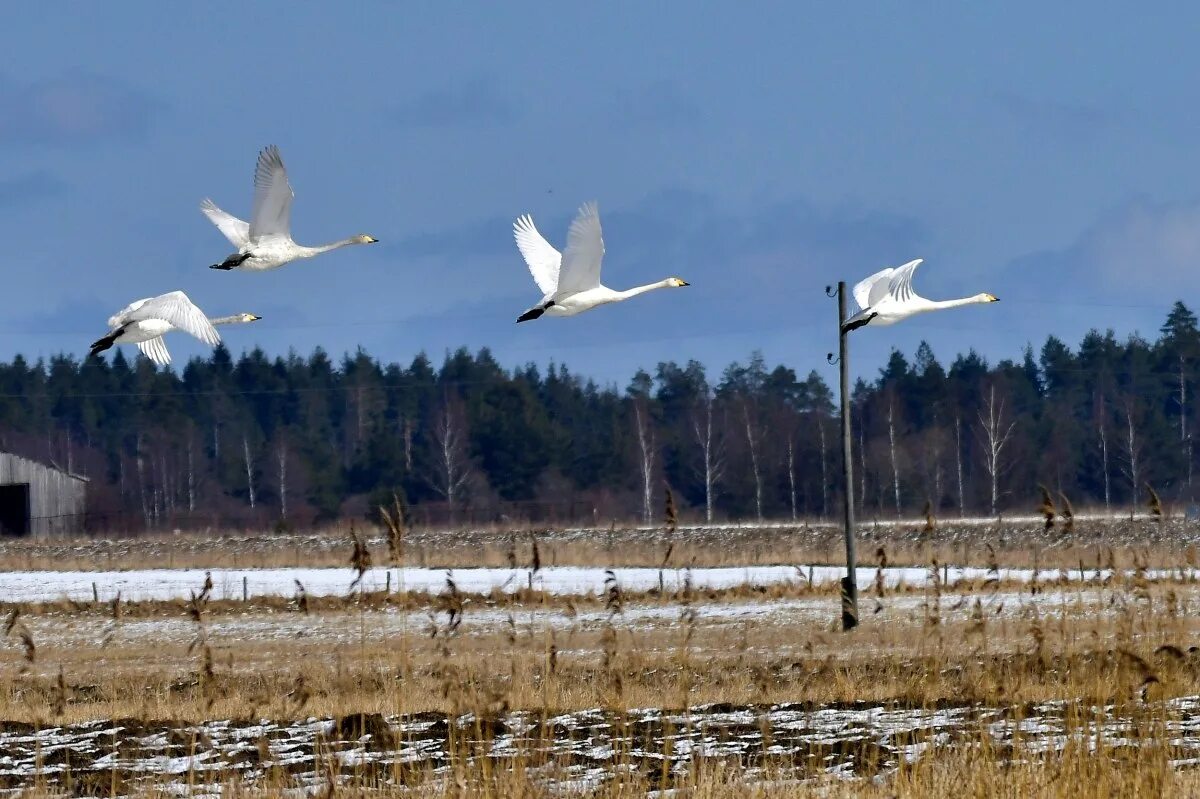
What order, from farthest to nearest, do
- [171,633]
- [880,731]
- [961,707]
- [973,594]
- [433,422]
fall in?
1. [433,422]
2. [973,594]
3. [171,633]
4. [961,707]
5. [880,731]

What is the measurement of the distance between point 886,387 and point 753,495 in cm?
1453

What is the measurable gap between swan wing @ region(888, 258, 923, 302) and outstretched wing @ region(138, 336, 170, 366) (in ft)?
21.5

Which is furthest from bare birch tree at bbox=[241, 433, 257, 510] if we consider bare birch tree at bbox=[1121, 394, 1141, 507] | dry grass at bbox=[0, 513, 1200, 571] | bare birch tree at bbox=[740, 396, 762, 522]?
bare birch tree at bbox=[1121, 394, 1141, 507]

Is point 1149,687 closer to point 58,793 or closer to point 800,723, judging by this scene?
point 800,723

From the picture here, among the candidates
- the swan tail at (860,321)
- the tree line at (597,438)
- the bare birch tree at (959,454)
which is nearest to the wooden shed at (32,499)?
the tree line at (597,438)

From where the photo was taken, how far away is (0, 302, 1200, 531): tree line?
3132 inches

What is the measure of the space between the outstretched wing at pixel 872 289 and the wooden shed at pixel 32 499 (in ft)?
158

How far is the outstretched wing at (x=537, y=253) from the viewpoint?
640 inches

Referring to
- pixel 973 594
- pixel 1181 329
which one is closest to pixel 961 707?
pixel 973 594

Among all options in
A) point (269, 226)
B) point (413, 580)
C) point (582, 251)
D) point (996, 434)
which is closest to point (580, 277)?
point (582, 251)

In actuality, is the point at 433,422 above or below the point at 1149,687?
above

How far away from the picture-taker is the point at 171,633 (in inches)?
949

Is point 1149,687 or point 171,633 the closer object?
point 1149,687

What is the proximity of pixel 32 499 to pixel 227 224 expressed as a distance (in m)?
48.0
